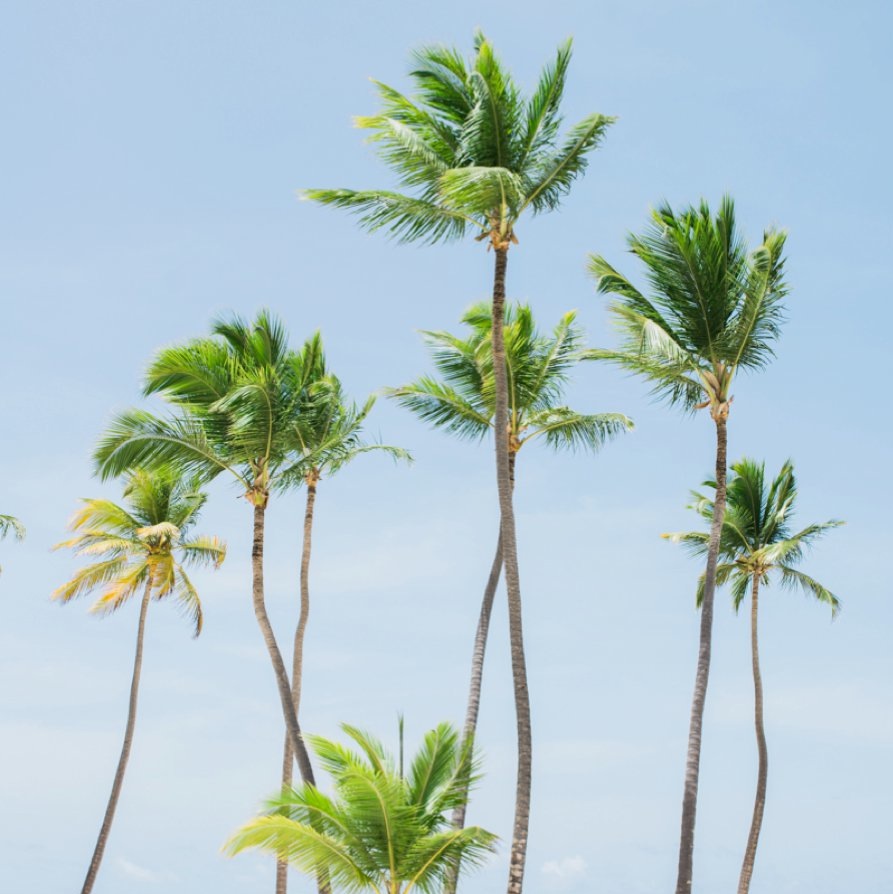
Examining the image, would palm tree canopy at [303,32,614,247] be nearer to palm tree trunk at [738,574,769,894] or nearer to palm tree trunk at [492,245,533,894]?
palm tree trunk at [492,245,533,894]

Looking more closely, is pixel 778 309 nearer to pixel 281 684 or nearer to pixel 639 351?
pixel 639 351

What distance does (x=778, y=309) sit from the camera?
20.2 m

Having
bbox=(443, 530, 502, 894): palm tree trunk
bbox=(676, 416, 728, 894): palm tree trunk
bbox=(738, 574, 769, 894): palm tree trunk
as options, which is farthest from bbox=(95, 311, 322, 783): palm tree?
bbox=(738, 574, 769, 894): palm tree trunk

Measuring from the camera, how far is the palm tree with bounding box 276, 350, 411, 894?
23328 millimetres

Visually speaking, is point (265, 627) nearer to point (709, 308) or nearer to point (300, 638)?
point (300, 638)

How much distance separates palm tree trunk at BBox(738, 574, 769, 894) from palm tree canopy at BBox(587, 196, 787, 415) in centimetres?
1087

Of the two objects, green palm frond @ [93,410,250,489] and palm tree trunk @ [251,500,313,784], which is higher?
green palm frond @ [93,410,250,489]

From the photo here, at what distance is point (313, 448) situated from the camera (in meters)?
23.6

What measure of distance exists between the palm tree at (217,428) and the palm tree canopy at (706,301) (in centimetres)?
647

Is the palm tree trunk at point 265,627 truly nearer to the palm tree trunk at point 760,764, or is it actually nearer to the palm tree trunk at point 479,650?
the palm tree trunk at point 479,650

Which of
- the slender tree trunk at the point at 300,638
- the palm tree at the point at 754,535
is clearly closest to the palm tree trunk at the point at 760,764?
the palm tree at the point at 754,535

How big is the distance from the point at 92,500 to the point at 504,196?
15.3 m

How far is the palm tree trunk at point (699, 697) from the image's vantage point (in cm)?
1783

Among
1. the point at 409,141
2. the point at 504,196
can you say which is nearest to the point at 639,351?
the point at 504,196
